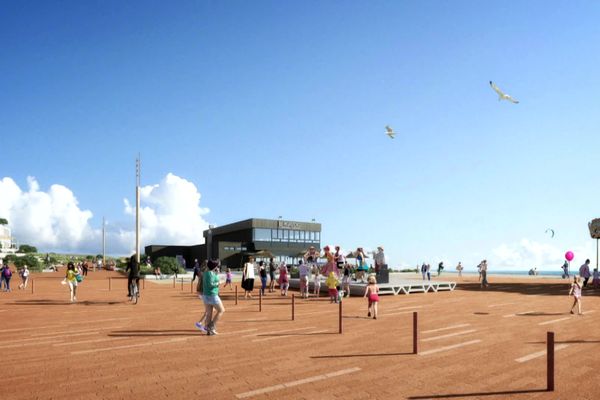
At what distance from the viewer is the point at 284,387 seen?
7211 millimetres

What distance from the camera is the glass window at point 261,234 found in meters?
69.6

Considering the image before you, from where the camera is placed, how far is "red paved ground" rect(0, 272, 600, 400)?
7141 millimetres

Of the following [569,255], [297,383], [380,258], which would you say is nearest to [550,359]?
[297,383]

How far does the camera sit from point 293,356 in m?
9.30

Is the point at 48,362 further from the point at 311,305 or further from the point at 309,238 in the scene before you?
the point at 309,238

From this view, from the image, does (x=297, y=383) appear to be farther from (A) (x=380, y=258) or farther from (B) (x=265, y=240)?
(B) (x=265, y=240)

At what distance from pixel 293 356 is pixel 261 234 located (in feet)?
200

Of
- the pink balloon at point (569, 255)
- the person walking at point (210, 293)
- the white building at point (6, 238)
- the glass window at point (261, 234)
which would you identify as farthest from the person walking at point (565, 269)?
the white building at point (6, 238)

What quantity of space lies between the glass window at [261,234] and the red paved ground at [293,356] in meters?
53.1

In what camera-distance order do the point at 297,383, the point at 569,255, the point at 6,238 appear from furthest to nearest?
1. the point at 6,238
2. the point at 569,255
3. the point at 297,383

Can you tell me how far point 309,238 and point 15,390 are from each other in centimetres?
6734

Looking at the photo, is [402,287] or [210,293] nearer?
[210,293]

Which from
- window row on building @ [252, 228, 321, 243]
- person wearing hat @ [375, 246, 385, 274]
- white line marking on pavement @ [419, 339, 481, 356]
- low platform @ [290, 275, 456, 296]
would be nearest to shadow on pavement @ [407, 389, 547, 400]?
white line marking on pavement @ [419, 339, 481, 356]

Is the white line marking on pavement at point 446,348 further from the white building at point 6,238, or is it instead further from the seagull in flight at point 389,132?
the white building at point 6,238
